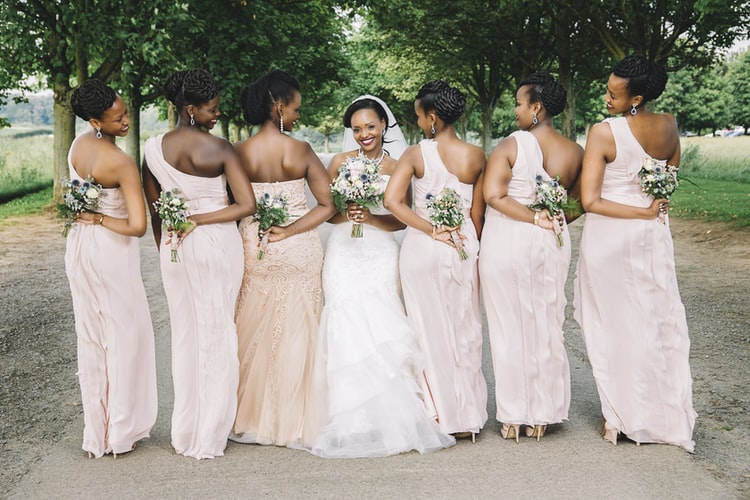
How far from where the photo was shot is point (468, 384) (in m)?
5.14

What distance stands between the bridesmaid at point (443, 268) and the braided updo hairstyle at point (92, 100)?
6.45 ft

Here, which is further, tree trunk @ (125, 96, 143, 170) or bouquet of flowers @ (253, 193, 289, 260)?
tree trunk @ (125, 96, 143, 170)

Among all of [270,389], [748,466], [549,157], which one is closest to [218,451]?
[270,389]

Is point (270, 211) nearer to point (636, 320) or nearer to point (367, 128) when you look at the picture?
point (367, 128)

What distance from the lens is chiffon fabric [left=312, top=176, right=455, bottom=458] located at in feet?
16.0

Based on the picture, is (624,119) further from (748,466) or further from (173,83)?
(173,83)

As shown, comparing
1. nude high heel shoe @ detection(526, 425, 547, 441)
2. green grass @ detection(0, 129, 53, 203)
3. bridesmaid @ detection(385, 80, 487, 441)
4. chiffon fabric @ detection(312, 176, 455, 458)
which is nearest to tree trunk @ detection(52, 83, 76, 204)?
green grass @ detection(0, 129, 53, 203)

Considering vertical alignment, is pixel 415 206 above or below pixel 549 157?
below

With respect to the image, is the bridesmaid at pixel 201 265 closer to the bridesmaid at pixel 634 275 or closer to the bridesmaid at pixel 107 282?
the bridesmaid at pixel 107 282

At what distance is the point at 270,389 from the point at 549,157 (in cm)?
257

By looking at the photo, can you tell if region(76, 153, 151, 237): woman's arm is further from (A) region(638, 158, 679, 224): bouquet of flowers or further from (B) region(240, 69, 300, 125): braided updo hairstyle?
(A) region(638, 158, 679, 224): bouquet of flowers

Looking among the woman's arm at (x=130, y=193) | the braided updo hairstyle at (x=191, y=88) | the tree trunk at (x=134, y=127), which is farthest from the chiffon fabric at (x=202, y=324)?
the tree trunk at (x=134, y=127)

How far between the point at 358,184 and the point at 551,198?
1.33 meters

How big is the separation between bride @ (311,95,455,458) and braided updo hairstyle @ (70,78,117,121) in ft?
5.38
